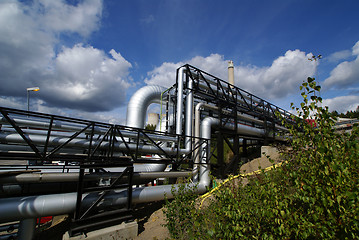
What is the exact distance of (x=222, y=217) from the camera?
2.16m

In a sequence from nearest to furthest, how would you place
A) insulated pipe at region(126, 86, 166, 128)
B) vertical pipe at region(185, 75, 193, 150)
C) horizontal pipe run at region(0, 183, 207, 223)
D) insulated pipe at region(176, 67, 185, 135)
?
horizontal pipe run at region(0, 183, 207, 223), insulated pipe at region(126, 86, 166, 128), vertical pipe at region(185, 75, 193, 150), insulated pipe at region(176, 67, 185, 135)

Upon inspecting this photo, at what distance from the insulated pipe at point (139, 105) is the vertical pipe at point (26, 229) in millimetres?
5128

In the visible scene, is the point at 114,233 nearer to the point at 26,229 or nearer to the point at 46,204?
the point at 46,204

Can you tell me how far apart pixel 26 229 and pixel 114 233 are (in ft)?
9.30

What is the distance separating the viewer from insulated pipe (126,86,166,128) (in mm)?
9005

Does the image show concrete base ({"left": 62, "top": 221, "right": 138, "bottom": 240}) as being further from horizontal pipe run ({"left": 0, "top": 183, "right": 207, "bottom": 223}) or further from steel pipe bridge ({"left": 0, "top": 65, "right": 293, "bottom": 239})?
horizontal pipe run ({"left": 0, "top": 183, "right": 207, "bottom": 223})

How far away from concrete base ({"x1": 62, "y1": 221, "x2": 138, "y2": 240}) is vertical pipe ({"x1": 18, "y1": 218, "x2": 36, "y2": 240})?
1519 mm

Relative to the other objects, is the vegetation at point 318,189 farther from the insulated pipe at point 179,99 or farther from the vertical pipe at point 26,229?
the insulated pipe at point 179,99

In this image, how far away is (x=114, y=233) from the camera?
17.5 ft

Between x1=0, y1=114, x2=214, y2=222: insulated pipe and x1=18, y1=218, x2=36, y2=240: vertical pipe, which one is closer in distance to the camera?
x1=0, y1=114, x2=214, y2=222: insulated pipe

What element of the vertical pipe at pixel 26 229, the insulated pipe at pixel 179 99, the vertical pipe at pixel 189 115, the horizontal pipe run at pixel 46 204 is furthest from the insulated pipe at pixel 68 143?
the vertical pipe at pixel 26 229

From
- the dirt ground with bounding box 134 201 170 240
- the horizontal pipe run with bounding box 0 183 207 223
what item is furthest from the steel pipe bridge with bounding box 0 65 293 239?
the dirt ground with bounding box 134 201 170 240

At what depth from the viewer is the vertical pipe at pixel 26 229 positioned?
5.32 m

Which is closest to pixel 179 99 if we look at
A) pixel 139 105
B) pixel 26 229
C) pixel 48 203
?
pixel 139 105
